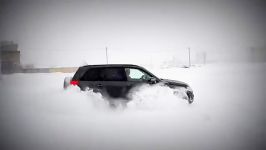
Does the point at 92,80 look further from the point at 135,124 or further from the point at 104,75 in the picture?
the point at 135,124

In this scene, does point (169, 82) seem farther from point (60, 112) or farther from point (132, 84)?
point (60, 112)

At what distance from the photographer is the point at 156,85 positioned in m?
6.02

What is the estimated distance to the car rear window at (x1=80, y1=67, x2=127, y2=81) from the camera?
5838 millimetres

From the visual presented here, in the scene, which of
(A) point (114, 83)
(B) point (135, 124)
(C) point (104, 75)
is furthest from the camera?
(C) point (104, 75)

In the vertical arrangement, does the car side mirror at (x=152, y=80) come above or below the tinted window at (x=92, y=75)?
below

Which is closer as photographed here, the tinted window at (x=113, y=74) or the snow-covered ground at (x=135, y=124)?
the snow-covered ground at (x=135, y=124)

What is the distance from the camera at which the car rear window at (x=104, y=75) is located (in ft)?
19.2

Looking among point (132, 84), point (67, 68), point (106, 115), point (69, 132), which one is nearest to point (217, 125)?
point (132, 84)

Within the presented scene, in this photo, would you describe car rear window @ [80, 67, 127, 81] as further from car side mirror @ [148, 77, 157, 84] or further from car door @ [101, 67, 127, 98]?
car side mirror @ [148, 77, 157, 84]

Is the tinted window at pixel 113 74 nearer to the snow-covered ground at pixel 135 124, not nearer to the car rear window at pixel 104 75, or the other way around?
the car rear window at pixel 104 75

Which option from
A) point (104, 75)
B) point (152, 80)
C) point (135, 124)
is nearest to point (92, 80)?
point (104, 75)

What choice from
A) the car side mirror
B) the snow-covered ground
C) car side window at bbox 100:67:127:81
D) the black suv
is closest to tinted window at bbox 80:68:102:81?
the black suv

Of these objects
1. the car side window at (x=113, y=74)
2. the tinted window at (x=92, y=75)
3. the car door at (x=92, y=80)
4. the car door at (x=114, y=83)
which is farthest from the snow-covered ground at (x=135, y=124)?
the car side window at (x=113, y=74)

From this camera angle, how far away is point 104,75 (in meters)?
5.91
